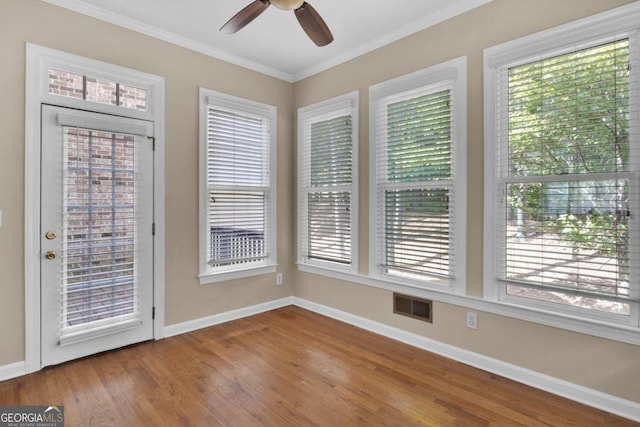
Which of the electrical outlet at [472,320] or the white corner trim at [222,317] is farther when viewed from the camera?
the white corner trim at [222,317]

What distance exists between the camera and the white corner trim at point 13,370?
2.47 m

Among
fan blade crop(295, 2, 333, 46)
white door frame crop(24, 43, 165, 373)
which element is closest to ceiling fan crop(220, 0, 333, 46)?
fan blade crop(295, 2, 333, 46)

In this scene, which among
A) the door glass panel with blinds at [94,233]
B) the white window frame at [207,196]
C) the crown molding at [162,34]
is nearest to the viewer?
the door glass panel with blinds at [94,233]

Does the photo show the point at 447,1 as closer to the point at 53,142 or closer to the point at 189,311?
the point at 53,142

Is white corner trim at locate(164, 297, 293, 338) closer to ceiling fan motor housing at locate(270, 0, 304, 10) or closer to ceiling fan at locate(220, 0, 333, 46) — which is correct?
ceiling fan at locate(220, 0, 333, 46)

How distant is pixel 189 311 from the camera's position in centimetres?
347

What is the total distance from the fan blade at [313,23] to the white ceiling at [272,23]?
535 mm

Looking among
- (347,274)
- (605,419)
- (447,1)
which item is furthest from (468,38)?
(605,419)

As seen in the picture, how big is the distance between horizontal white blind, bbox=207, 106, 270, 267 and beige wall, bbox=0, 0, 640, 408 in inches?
8.5

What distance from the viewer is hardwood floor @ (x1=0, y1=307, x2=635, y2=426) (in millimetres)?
2068

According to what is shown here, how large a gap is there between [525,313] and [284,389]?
1819mm

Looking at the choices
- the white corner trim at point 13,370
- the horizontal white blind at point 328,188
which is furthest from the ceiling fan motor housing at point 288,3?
the white corner trim at point 13,370

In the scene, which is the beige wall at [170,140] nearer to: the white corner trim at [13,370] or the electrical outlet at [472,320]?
the white corner trim at [13,370]

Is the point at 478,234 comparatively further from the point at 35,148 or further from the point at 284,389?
the point at 35,148
